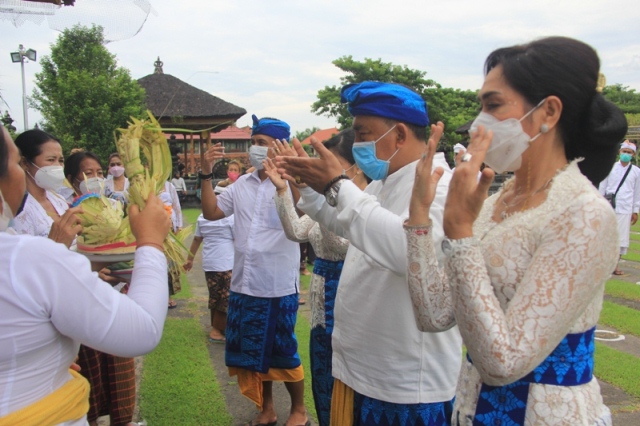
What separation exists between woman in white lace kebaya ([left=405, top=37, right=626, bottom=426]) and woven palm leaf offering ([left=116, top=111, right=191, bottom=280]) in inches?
A: 40.1

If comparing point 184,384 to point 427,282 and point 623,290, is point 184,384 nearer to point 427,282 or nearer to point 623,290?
point 427,282

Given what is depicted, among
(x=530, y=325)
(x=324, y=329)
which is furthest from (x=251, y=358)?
(x=530, y=325)

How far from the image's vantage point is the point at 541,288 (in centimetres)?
141

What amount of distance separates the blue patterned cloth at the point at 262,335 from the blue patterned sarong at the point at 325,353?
73 centimetres

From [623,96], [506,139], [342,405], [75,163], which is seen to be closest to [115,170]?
[75,163]

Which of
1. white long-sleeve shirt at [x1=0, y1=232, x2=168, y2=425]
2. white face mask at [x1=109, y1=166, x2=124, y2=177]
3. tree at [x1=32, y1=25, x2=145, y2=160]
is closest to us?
white long-sleeve shirt at [x1=0, y1=232, x2=168, y2=425]

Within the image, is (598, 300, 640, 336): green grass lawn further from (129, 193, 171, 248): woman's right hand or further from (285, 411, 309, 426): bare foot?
(129, 193, 171, 248): woman's right hand

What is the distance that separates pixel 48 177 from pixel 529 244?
304 centimetres

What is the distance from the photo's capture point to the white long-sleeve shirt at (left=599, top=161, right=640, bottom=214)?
31.1 ft

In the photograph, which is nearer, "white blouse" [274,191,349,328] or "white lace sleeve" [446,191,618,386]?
"white lace sleeve" [446,191,618,386]

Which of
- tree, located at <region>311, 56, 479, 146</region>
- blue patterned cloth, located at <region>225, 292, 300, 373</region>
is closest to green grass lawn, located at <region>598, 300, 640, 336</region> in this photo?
blue patterned cloth, located at <region>225, 292, 300, 373</region>

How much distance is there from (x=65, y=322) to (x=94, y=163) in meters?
3.36

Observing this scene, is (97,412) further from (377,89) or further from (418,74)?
(418,74)

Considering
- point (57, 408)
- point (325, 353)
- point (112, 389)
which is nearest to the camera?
point (57, 408)
